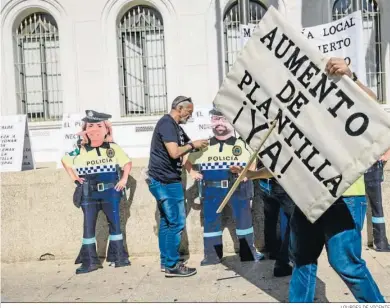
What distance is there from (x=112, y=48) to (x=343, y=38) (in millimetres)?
5516

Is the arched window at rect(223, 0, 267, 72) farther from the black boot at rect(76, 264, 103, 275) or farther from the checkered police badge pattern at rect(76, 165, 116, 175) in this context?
the black boot at rect(76, 264, 103, 275)

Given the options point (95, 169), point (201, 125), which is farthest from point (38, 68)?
point (95, 169)

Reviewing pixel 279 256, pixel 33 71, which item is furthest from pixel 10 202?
pixel 33 71

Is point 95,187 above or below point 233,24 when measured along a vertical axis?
below

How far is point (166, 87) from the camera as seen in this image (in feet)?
39.8

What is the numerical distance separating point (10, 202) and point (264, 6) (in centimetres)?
791

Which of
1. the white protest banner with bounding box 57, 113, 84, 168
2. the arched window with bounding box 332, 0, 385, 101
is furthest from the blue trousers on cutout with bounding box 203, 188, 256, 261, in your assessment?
the arched window with bounding box 332, 0, 385, 101

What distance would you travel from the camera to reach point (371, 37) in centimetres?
1186

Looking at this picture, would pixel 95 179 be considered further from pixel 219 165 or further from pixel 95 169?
pixel 219 165

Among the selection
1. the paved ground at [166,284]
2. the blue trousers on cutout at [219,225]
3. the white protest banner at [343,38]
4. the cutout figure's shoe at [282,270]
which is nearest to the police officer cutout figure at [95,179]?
the paved ground at [166,284]

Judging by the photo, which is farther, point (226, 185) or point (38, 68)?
point (38, 68)

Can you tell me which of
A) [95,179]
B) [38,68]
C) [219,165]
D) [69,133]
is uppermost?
[38,68]

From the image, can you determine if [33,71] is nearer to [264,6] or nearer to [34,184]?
[264,6]

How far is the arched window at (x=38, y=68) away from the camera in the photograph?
40.3 ft
